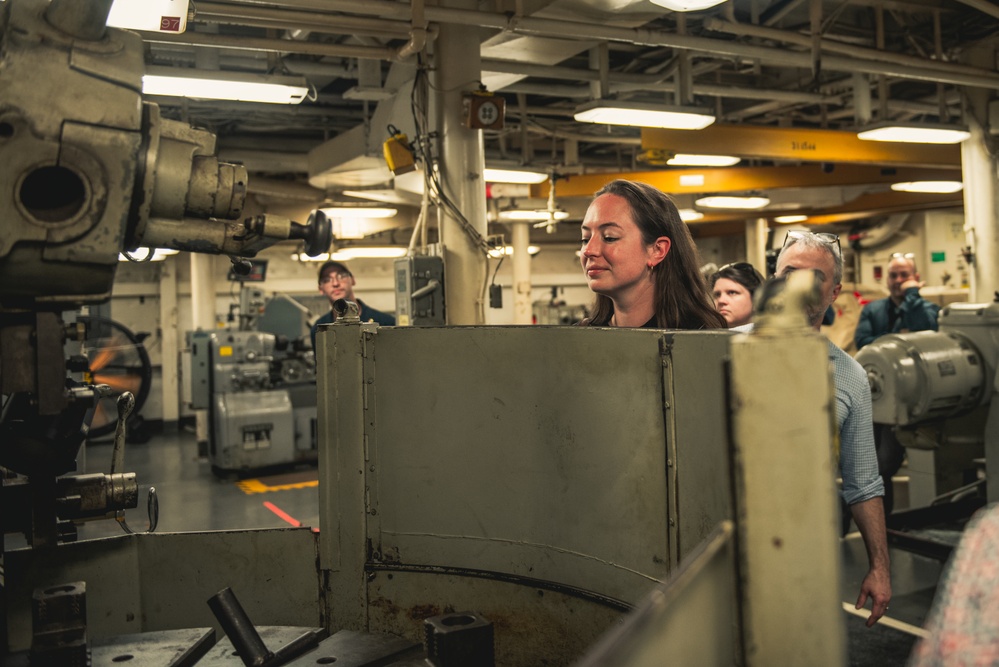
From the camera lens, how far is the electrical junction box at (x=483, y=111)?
3883mm

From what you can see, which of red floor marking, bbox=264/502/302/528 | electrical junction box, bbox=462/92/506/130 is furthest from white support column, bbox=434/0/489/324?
red floor marking, bbox=264/502/302/528

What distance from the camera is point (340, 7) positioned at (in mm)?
3447

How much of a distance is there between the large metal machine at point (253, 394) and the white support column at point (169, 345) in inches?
151

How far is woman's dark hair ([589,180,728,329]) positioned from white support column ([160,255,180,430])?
10549mm

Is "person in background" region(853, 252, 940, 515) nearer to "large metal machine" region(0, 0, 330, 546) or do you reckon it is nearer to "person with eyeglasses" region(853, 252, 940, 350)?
"person with eyeglasses" region(853, 252, 940, 350)

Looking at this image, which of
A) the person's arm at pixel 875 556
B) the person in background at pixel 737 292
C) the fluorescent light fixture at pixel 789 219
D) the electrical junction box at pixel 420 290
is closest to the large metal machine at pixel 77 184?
the person's arm at pixel 875 556

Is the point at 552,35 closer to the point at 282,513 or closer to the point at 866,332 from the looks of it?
the point at 866,332

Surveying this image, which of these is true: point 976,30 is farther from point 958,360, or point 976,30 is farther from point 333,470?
point 333,470

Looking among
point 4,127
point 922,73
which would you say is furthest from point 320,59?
point 4,127

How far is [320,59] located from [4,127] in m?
5.31

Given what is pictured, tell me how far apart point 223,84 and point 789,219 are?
29.7 ft

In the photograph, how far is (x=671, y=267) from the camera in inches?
Result: 71.3

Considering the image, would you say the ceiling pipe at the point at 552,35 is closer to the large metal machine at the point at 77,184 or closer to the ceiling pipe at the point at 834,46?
the ceiling pipe at the point at 834,46

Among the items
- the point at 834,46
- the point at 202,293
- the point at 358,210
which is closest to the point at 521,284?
the point at 358,210
